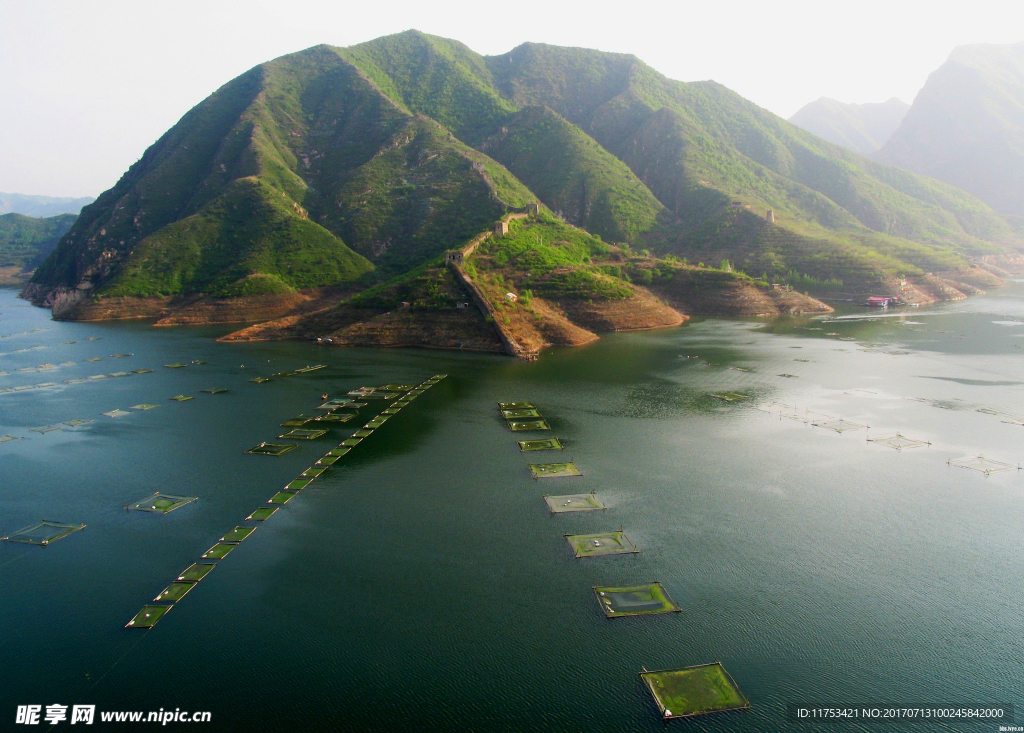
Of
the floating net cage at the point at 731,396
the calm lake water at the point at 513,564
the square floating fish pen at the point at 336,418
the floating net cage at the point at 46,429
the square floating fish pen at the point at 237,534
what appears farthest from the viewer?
the floating net cage at the point at 731,396

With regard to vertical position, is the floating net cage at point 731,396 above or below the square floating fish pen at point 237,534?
above

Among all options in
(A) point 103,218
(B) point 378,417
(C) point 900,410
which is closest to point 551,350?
(B) point 378,417

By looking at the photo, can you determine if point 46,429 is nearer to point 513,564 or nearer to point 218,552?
point 218,552

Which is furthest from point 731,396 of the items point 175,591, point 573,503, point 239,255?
point 239,255

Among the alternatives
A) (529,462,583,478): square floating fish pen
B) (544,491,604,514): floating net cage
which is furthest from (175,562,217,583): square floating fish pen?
(529,462,583,478): square floating fish pen

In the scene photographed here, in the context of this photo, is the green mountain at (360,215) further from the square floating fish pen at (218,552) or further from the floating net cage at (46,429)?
the square floating fish pen at (218,552)

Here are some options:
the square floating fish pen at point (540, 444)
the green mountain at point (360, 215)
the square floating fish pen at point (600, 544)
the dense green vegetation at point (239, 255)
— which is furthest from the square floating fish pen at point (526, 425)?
the dense green vegetation at point (239, 255)
